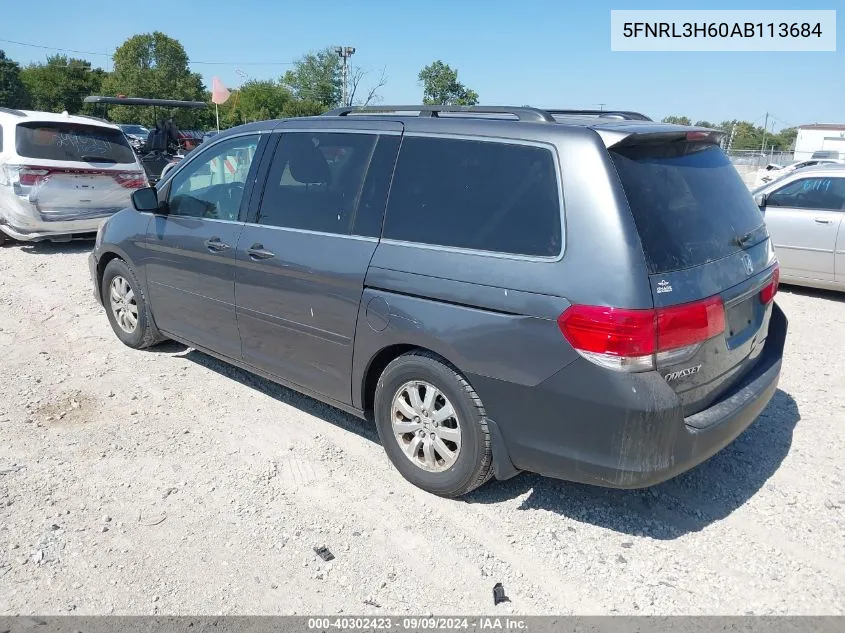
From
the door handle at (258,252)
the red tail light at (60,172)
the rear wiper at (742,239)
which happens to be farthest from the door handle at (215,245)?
the red tail light at (60,172)

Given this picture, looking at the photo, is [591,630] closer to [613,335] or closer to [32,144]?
[613,335]

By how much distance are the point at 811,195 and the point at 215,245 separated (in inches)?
278

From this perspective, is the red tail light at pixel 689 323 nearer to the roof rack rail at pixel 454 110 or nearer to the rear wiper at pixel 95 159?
the roof rack rail at pixel 454 110

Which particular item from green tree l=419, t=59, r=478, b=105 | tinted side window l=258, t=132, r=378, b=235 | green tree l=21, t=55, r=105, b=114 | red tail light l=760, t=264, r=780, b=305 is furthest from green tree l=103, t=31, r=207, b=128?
red tail light l=760, t=264, r=780, b=305

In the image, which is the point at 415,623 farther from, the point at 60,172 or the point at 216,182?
the point at 60,172

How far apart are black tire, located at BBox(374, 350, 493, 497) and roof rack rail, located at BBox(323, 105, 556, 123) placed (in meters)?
1.24

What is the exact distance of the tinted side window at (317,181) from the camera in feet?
12.0

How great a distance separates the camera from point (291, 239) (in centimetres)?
382

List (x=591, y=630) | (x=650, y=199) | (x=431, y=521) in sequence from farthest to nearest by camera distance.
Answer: (x=431, y=521), (x=650, y=199), (x=591, y=630)

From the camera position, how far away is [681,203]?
9.70ft

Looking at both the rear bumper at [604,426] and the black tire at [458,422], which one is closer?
the rear bumper at [604,426]

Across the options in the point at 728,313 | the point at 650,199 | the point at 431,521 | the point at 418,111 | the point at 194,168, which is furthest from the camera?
the point at 194,168

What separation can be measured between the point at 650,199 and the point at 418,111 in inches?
56.6

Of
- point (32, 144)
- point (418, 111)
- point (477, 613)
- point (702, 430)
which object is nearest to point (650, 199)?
point (702, 430)
